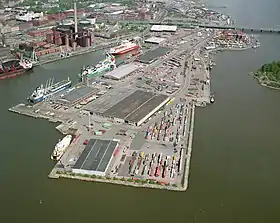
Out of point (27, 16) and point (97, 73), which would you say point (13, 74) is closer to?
point (97, 73)

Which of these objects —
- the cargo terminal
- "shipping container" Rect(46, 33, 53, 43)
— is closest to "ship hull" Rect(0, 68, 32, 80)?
"shipping container" Rect(46, 33, 53, 43)

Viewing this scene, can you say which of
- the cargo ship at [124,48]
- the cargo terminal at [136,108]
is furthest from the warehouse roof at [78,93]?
the cargo ship at [124,48]

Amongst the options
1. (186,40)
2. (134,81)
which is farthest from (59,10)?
(134,81)

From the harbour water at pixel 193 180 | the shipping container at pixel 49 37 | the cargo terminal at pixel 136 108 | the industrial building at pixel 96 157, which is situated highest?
the shipping container at pixel 49 37

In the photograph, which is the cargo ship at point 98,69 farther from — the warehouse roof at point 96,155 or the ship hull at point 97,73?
the warehouse roof at point 96,155

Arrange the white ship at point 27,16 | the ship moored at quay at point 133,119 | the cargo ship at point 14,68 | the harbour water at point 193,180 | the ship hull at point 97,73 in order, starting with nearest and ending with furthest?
the harbour water at point 193,180 → the ship moored at quay at point 133,119 → the ship hull at point 97,73 → the cargo ship at point 14,68 → the white ship at point 27,16

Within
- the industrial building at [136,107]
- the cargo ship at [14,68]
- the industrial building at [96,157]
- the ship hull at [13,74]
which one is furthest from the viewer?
the cargo ship at [14,68]

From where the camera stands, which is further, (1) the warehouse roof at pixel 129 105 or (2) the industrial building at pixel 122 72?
(2) the industrial building at pixel 122 72
